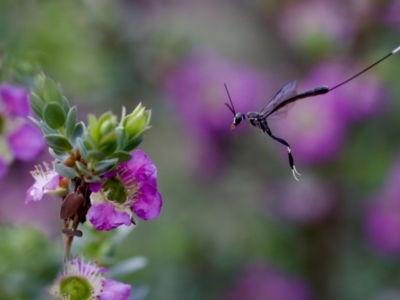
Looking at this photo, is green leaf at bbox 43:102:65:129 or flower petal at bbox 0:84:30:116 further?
flower petal at bbox 0:84:30:116

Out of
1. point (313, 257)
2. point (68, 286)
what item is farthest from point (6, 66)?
point (313, 257)

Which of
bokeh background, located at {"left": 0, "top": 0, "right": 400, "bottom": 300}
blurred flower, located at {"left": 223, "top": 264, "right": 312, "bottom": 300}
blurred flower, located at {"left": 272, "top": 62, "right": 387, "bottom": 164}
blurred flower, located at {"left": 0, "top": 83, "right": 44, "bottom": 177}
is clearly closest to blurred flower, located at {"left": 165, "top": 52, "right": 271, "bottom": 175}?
bokeh background, located at {"left": 0, "top": 0, "right": 400, "bottom": 300}

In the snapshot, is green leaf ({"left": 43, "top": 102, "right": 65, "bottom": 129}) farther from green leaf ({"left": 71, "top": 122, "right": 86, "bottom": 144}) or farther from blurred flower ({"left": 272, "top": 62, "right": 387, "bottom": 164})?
blurred flower ({"left": 272, "top": 62, "right": 387, "bottom": 164})

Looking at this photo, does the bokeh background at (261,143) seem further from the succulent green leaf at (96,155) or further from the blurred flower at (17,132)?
the succulent green leaf at (96,155)

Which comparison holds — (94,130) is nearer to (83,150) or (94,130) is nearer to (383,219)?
(83,150)

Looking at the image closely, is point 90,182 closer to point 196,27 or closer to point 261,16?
point 261,16

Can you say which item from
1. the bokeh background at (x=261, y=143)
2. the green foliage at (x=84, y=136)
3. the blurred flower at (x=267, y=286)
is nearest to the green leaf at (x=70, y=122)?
the green foliage at (x=84, y=136)
